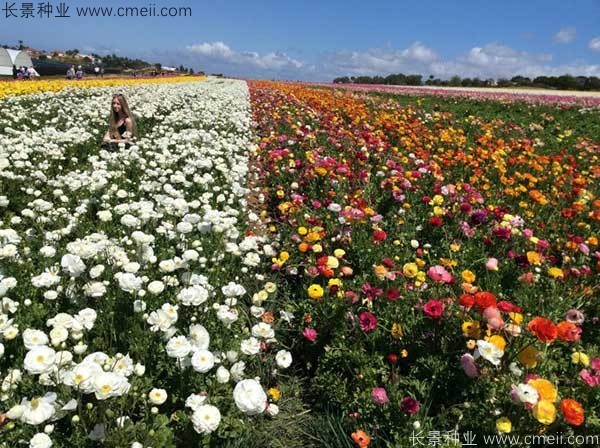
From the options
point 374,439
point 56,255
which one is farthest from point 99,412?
point 56,255

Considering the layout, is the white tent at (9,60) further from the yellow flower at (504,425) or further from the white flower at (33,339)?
the yellow flower at (504,425)

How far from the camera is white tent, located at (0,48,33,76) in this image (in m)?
42.8

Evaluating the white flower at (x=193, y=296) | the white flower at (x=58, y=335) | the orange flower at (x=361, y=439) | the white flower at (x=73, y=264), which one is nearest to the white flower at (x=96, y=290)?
the white flower at (x=73, y=264)

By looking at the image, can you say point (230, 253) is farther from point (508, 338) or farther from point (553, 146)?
point (553, 146)

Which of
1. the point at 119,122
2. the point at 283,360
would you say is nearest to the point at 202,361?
the point at 283,360

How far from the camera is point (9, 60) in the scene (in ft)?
147

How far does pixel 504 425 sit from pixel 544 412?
0.22 meters

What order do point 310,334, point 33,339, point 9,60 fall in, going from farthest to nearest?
point 9,60, point 310,334, point 33,339

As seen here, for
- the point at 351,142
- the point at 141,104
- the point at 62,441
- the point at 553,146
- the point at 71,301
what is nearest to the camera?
the point at 62,441

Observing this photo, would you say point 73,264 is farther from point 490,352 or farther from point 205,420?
point 490,352

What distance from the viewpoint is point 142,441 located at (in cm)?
217

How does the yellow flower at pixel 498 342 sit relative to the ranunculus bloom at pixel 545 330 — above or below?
below

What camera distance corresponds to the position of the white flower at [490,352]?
2189mm

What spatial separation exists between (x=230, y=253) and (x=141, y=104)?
11942mm
